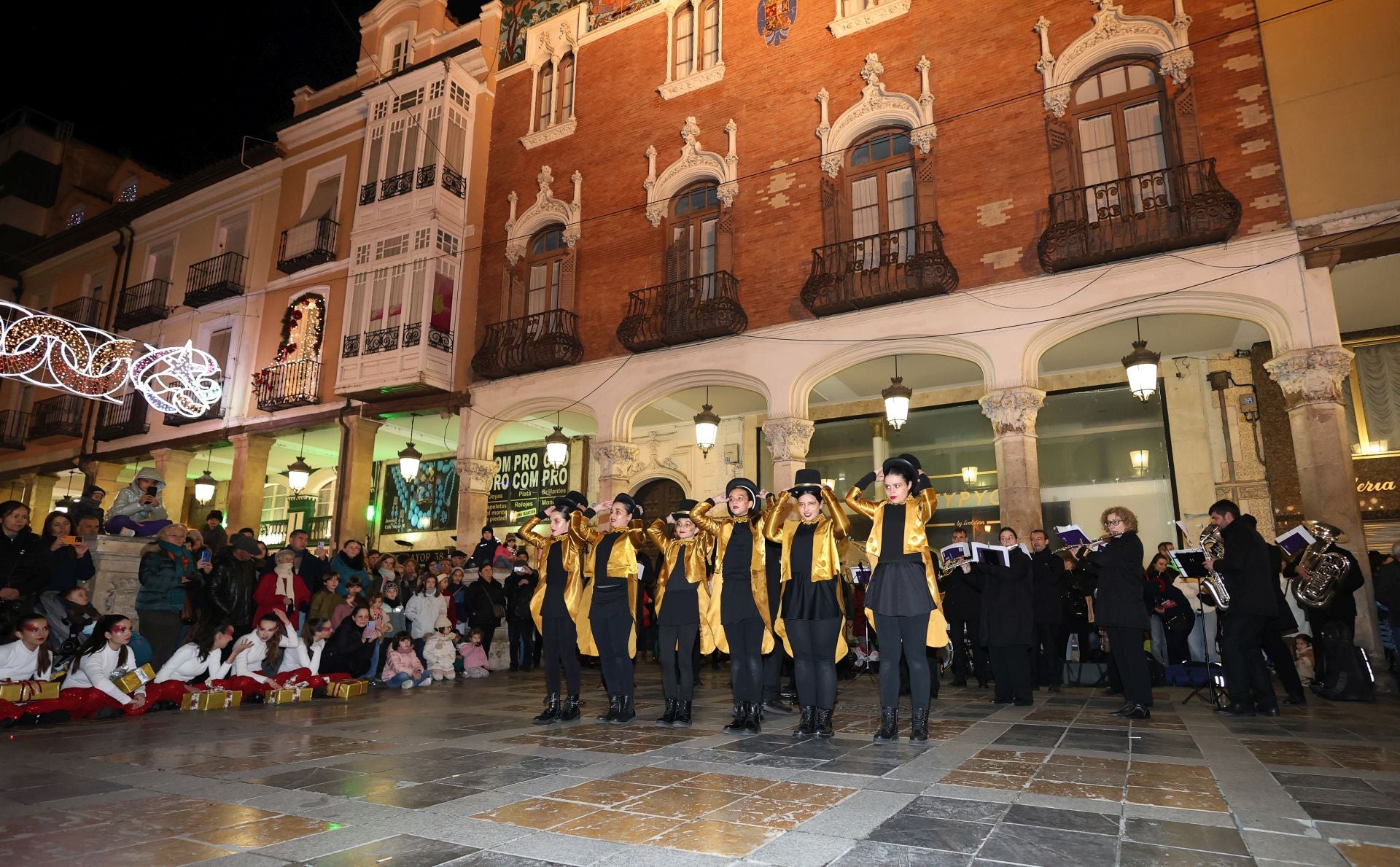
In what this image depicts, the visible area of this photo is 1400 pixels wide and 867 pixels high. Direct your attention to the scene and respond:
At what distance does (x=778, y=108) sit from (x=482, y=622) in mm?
10554

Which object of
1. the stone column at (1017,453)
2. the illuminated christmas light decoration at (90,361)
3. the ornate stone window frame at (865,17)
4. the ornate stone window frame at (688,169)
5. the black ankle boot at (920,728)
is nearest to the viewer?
the black ankle boot at (920,728)

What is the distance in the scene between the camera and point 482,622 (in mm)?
12430

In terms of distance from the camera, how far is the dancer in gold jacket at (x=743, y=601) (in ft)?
20.1

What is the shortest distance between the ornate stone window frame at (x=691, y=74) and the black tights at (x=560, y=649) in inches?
497

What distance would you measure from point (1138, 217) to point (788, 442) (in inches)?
242

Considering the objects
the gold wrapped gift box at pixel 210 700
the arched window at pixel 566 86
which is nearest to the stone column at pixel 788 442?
the gold wrapped gift box at pixel 210 700

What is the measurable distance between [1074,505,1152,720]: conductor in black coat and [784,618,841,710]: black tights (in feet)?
9.27

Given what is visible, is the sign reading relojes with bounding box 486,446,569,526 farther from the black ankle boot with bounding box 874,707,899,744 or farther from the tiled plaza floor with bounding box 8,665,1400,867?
the black ankle boot with bounding box 874,707,899,744

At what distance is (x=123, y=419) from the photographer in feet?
72.5

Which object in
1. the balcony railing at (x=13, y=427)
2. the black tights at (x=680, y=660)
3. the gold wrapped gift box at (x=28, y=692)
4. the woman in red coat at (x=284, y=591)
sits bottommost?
the gold wrapped gift box at (x=28, y=692)

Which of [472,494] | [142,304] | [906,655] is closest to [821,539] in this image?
[906,655]

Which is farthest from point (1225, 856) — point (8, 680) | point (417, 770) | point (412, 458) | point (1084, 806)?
point (412, 458)

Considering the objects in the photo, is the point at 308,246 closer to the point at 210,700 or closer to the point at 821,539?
the point at 210,700

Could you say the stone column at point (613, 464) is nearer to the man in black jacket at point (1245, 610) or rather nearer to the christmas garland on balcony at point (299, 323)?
the christmas garland on balcony at point (299, 323)
